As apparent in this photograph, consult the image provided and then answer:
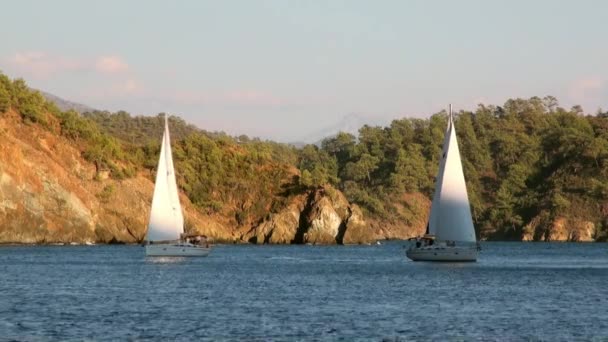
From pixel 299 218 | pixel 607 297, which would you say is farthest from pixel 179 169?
pixel 607 297

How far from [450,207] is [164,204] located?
2891 centimetres

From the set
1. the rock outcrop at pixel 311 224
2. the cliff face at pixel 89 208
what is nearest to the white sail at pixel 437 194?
the cliff face at pixel 89 208

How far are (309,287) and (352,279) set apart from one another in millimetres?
8991

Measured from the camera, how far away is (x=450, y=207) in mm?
91812

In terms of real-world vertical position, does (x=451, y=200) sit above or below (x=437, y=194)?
below

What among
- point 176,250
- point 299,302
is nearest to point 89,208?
point 176,250

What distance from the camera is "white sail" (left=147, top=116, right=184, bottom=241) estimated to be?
108 m

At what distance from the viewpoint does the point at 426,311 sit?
54.1m

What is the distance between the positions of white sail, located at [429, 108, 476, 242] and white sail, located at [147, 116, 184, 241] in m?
26.6

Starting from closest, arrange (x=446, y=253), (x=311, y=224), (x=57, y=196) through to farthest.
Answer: (x=446, y=253), (x=57, y=196), (x=311, y=224)

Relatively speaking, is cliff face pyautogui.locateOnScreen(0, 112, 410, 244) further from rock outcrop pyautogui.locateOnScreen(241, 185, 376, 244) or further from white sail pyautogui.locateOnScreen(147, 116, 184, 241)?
white sail pyautogui.locateOnScreen(147, 116, 184, 241)

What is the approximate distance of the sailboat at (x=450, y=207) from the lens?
91438 mm

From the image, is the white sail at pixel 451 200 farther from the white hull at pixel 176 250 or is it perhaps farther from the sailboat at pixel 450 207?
the white hull at pixel 176 250

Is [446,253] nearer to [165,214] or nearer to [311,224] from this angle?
[165,214]
